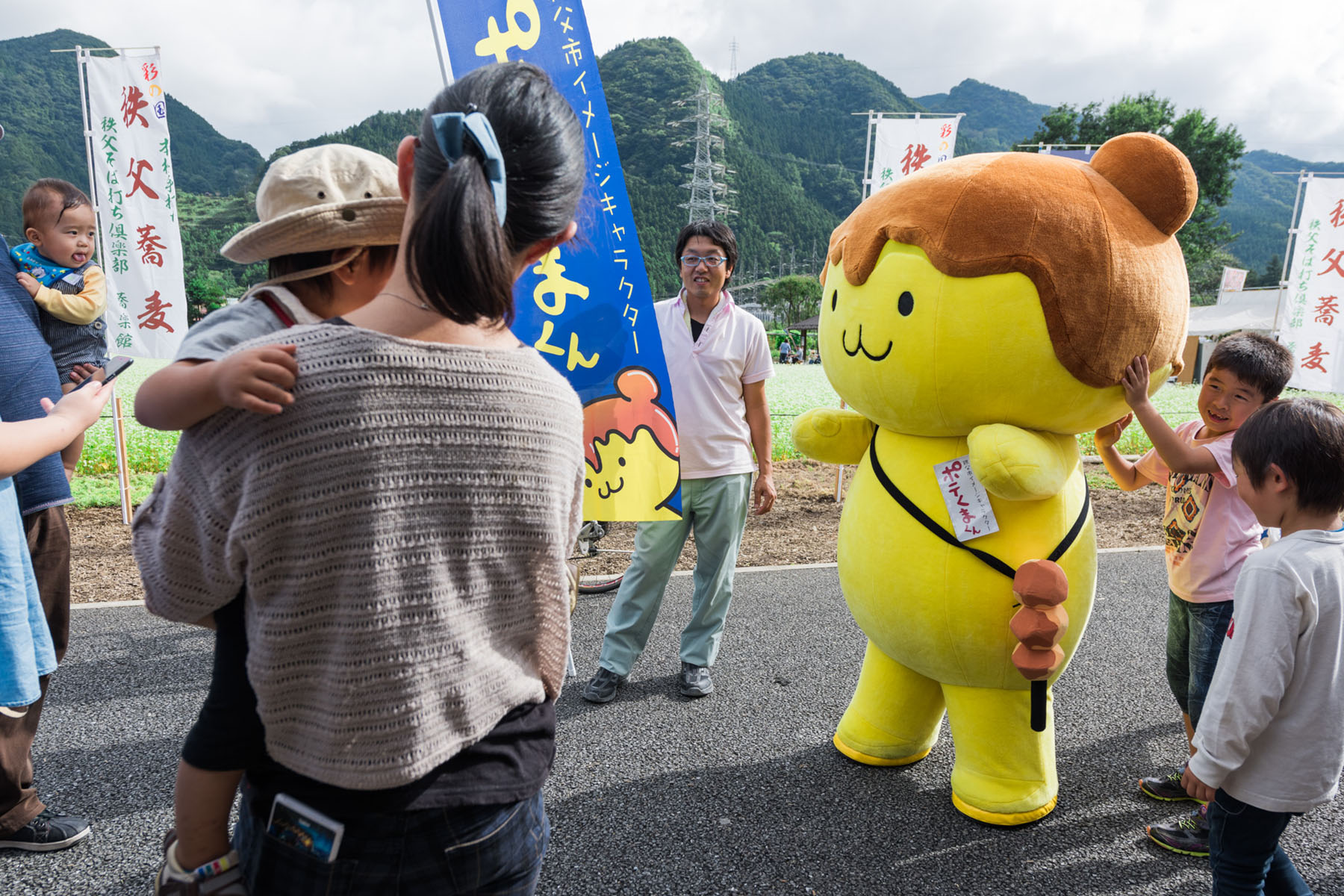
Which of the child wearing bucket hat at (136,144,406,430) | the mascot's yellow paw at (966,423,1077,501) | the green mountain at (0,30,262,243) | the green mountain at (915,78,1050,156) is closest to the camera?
the child wearing bucket hat at (136,144,406,430)

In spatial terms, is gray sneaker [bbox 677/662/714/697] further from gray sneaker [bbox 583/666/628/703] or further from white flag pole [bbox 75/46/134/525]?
white flag pole [bbox 75/46/134/525]

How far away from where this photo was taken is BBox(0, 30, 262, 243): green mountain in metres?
42.3

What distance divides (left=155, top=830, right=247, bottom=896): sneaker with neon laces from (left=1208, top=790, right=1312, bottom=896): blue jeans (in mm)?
2111

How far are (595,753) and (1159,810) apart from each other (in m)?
2.00

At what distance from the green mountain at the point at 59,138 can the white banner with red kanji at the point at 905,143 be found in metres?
43.5

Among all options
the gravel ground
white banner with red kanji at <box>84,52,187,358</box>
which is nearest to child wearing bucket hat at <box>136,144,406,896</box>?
the gravel ground

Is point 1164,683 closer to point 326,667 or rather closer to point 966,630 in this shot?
point 966,630

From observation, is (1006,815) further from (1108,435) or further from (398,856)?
(398,856)

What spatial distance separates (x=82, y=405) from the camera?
1.74m

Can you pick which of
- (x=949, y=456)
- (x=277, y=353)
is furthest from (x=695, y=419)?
(x=277, y=353)

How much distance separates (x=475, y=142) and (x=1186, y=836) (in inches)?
114

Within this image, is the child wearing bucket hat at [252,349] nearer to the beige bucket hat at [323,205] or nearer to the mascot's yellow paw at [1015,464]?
the beige bucket hat at [323,205]

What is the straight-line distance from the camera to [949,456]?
8.29 ft

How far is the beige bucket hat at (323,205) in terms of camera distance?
1130mm
